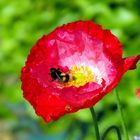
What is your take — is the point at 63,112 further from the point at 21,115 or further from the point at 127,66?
the point at 21,115

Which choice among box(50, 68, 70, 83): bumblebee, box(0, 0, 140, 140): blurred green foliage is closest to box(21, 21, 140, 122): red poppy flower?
box(50, 68, 70, 83): bumblebee

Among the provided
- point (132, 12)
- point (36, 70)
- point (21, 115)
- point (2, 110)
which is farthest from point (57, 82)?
point (21, 115)

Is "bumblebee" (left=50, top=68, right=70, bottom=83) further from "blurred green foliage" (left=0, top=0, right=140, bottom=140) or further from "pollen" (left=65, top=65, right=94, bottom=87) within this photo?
"blurred green foliage" (left=0, top=0, right=140, bottom=140)

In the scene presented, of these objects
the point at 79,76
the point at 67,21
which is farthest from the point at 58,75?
the point at 67,21

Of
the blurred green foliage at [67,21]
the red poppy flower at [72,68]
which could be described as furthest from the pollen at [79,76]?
the blurred green foliage at [67,21]

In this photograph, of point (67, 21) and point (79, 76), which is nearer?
point (79, 76)

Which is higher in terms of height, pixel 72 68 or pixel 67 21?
pixel 72 68

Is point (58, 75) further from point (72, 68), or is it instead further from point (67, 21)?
point (67, 21)

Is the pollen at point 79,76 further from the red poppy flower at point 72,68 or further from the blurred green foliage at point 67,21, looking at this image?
the blurred green foliage at point 67,21
